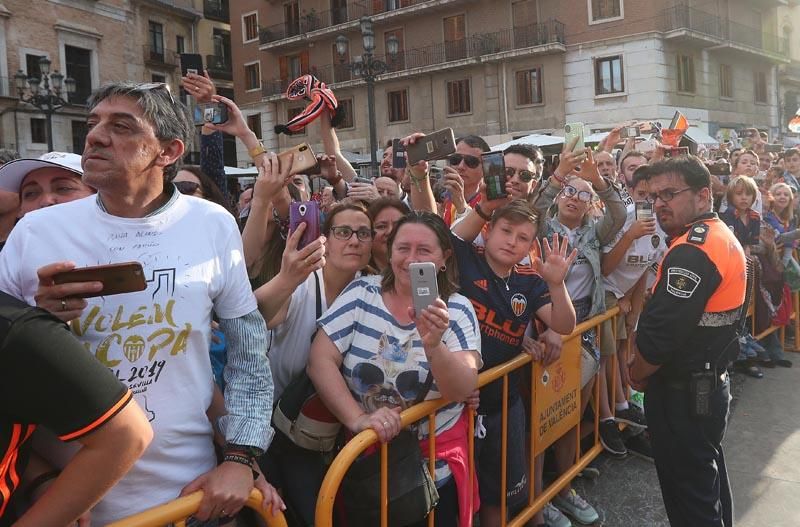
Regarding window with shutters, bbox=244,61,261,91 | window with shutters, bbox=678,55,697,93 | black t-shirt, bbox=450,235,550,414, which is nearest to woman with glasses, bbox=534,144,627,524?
black t-shirt, bbox=450,235,550,414

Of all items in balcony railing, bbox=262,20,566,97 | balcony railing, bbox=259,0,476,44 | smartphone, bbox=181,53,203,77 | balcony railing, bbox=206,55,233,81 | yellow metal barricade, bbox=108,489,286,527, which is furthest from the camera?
balcony railing, bbox=206,55,233,81

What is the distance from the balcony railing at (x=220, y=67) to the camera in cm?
3612

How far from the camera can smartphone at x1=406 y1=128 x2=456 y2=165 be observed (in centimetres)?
333

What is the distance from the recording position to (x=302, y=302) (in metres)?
2.64

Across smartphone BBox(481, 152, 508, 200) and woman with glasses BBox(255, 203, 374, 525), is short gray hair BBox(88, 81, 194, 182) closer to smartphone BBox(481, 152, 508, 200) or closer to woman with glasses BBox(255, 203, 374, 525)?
woman with glasses BBox(255, 203, 374, 525)

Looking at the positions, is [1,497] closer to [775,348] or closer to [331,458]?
[331,458]

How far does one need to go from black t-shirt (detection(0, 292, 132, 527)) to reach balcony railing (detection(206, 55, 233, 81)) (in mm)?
37722

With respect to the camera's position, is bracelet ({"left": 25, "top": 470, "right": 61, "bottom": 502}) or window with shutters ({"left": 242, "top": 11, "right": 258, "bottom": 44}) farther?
window with shutters ({"left": 242, "top": 11, "right": 258, "bottom": 44})

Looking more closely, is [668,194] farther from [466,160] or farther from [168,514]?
[168,514]

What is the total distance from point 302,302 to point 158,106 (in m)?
1.09

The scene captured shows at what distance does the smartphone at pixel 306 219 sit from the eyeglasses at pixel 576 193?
226 cm

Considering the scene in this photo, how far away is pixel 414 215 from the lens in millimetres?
2703

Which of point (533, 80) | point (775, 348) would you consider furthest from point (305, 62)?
point (775, 348)

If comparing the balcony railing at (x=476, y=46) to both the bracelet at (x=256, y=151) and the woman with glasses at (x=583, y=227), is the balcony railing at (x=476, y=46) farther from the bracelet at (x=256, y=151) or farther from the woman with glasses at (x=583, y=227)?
the bracelet at (x=256, y=151)
